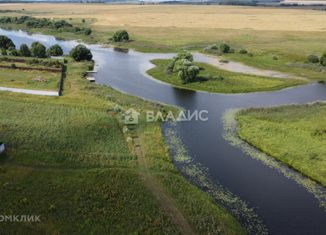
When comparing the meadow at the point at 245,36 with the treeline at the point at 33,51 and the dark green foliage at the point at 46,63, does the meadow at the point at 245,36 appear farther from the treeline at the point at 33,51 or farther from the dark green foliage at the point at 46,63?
the dark green foliage at the point at 46,63

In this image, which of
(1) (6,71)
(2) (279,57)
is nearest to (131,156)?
(1) (6,71)

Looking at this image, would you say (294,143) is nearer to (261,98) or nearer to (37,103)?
(261,98)

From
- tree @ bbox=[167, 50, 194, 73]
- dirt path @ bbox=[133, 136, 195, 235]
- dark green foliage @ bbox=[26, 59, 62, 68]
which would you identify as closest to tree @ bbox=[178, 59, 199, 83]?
tree @ bbox=[167, 50, 194, 73]

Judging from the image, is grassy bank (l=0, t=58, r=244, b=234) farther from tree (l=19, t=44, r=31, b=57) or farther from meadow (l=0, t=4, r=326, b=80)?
meadow (l=0, t=4, r=326, b=80)

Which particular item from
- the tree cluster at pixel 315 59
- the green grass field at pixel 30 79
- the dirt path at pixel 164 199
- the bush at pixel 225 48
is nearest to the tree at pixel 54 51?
the green grass field at pixel 30 79

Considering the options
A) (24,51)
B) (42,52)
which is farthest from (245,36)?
(24,51)

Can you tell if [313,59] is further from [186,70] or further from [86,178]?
[86,178]
